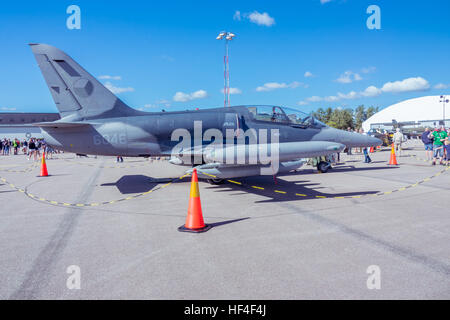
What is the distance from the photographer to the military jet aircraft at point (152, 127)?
8906mm

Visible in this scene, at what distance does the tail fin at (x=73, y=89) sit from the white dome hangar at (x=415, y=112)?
87817 millimetres

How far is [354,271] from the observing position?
11.6 feet

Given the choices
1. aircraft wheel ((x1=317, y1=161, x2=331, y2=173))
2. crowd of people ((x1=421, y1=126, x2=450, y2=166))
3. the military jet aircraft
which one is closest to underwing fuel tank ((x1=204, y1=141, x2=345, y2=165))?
the military jet aircraft

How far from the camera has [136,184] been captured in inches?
427

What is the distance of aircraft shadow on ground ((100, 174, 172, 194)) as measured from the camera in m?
9.62

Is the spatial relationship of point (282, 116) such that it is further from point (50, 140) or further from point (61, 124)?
point (50, 140)

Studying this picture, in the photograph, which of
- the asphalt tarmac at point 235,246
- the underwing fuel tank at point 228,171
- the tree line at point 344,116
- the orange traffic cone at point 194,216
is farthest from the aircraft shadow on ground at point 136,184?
the tree line at point 344,116

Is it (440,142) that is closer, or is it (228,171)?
(228,171)

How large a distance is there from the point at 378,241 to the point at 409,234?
0.71m

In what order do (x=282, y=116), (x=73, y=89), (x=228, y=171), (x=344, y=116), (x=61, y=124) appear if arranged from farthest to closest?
1. (x=344, y=116)
2. (x=282, y=116)
3. (x=73, y=89)
4. (x=228, y=171)
5. (x=61, y=124)

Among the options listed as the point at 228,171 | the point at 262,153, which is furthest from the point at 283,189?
the point at 262,153

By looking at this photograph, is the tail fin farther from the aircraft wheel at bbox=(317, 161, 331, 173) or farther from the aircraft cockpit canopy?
the aircraft wheel at bbox=(317, 161, 331, 173)

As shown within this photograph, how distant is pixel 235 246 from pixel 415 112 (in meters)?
110
